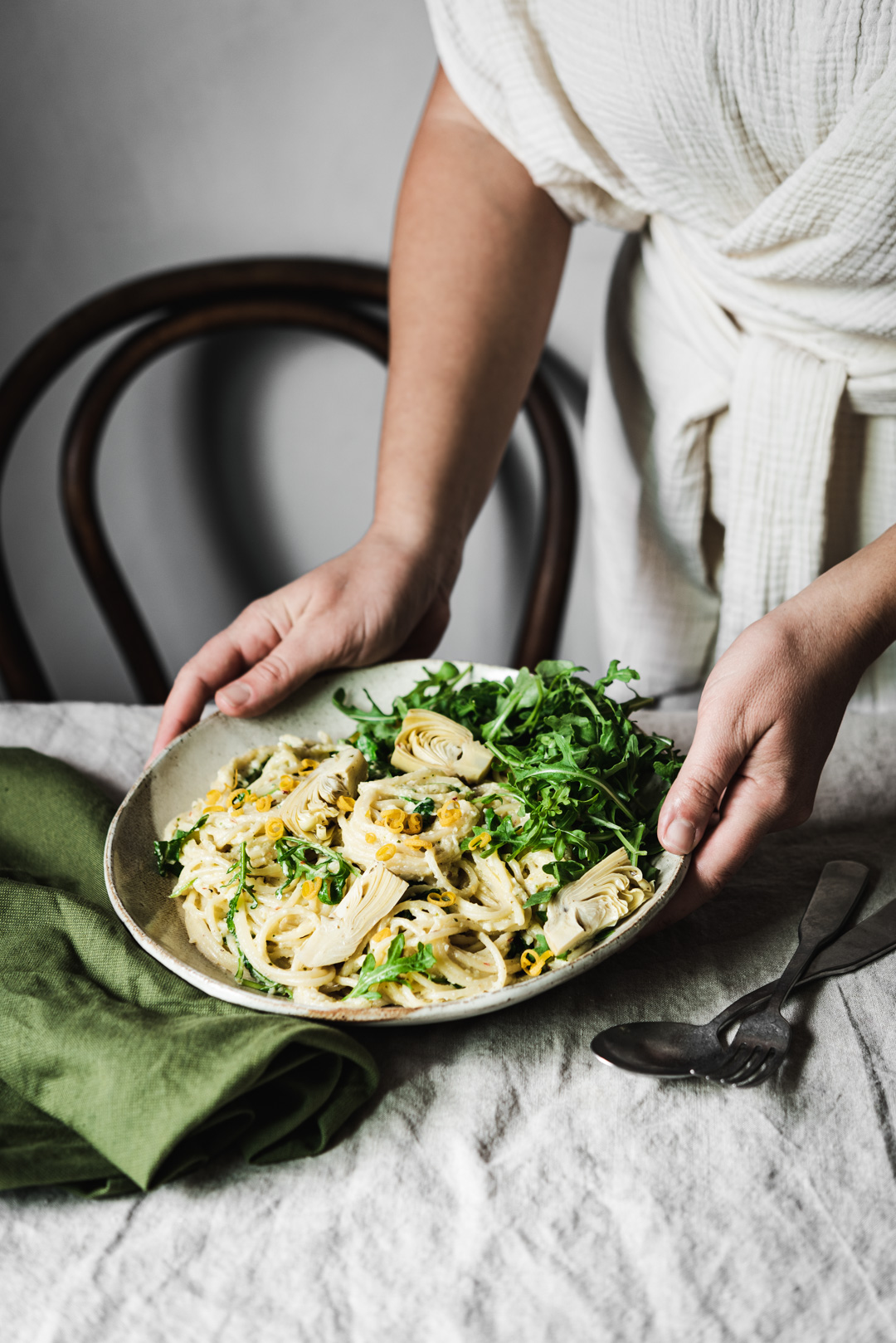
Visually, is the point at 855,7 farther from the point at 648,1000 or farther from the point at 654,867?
the point at 648,1000

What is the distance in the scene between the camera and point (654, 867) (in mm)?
903

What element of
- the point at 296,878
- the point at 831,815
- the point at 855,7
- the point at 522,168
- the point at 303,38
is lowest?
the point at 831,815

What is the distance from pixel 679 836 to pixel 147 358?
1.59m

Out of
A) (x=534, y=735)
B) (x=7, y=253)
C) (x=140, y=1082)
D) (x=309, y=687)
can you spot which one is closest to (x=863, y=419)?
(x=534, y=735)

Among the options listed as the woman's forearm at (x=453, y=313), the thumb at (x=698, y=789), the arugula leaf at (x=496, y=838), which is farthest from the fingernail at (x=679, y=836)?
the woman's forearm at (x=453, y=313)

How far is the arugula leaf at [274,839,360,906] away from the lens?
0.87 m

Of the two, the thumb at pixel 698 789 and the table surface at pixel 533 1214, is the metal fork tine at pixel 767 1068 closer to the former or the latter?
the table surface at pixel 533 1214

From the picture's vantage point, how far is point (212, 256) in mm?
2297

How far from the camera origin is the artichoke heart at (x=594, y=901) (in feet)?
2.59

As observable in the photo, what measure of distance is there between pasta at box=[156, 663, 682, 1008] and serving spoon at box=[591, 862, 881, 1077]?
0.25ft

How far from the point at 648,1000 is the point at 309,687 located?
1.78ft

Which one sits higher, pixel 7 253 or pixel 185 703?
pixel 7 253

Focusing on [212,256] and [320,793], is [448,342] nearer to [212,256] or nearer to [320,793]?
[320,793]

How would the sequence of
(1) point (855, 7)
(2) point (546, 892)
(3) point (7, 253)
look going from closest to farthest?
(2) point (546, 892)
(1) point (855, 7)
(3) point (7, 253)
